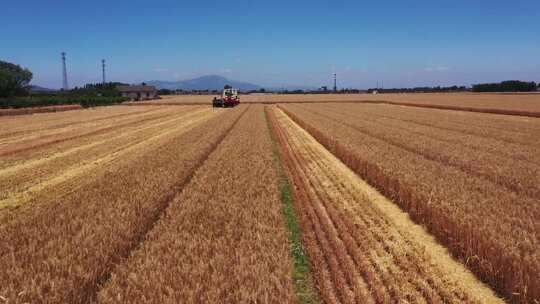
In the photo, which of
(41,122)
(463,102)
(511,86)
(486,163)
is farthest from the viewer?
(511,86)

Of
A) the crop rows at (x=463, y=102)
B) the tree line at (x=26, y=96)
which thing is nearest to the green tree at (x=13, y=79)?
the tree line at (x=26, y=96)

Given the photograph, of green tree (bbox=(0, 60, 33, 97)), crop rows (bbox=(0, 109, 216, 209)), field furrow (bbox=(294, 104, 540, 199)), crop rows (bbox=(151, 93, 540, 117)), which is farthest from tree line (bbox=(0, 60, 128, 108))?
field furrow (bbox=(294, 104, 540, 199))

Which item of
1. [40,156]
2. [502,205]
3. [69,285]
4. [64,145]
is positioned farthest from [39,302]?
[64,145]

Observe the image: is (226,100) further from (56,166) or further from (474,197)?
(474,197)

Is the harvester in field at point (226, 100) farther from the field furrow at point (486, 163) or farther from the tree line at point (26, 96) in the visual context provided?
the field furrow at point (486, 163)

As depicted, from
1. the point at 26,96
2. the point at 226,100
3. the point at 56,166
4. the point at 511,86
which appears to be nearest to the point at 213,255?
the point at 56,166

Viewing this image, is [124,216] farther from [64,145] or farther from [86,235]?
[64,145]
